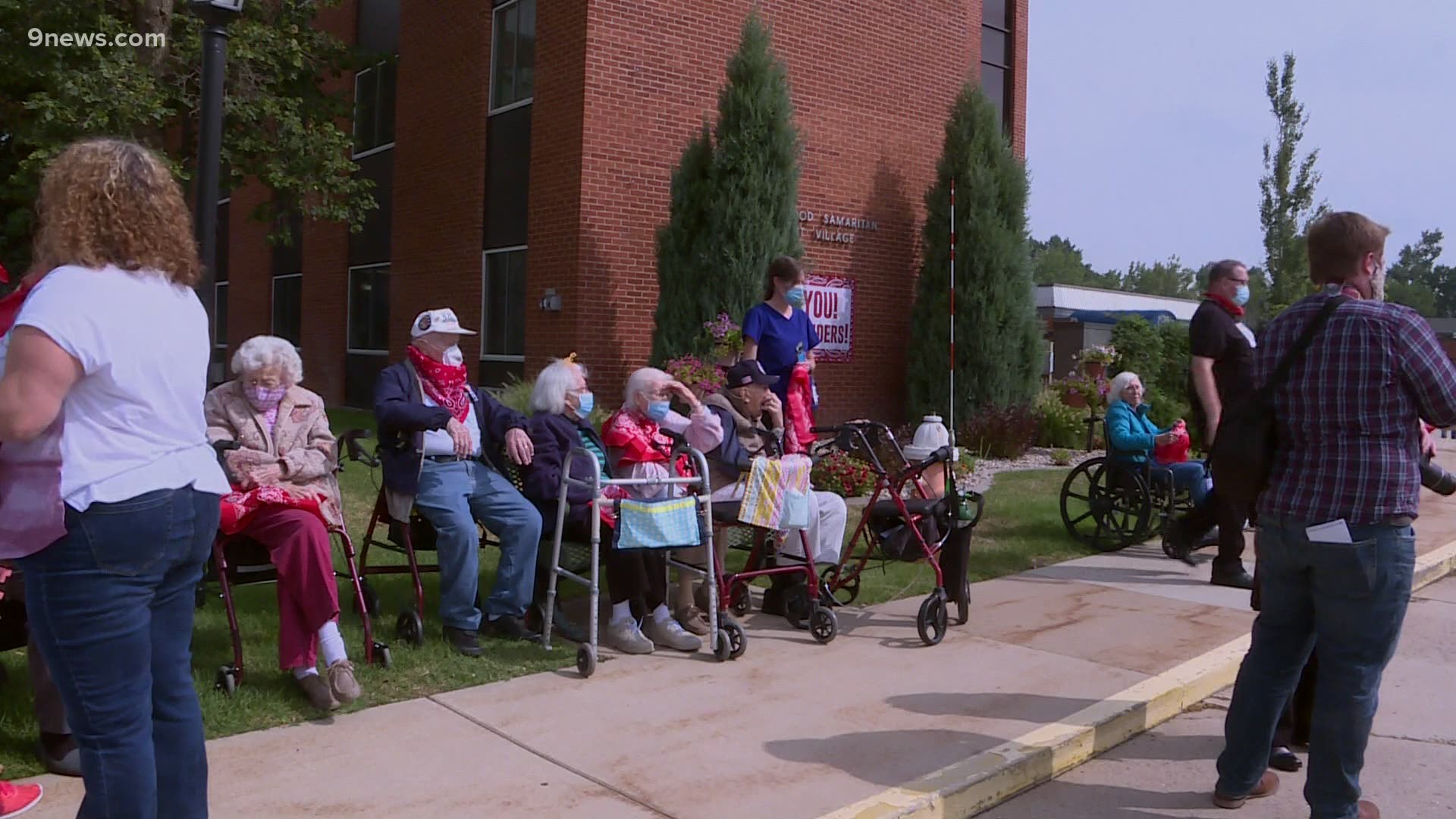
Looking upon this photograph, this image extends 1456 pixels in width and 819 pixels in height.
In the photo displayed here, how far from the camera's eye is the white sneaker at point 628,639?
576 cm

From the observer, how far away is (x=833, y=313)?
15.1 metres

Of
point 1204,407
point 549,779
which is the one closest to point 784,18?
point 1204,407

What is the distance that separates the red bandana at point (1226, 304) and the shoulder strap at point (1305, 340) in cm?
313

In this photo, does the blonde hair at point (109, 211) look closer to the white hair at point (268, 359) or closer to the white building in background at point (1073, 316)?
the white hair at point (268, 359)

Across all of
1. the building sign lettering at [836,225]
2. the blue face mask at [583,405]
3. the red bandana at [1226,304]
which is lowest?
the blue face mask at [583,405]

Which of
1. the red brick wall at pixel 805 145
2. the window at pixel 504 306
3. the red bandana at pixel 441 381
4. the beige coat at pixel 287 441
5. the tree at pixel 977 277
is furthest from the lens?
the tree at pixel 977 277

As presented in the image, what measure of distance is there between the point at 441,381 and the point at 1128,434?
5.48 m

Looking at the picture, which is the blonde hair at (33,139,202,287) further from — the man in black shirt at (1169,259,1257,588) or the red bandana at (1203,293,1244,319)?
the red bandana at (1203,293,1244,319)

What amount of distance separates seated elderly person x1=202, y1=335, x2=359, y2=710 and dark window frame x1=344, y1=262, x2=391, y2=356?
41.2ft

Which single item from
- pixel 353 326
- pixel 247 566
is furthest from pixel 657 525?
pixel 353 326

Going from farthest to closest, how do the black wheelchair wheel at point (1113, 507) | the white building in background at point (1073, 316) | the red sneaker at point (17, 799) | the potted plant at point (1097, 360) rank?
the white building in background at point (1073, 316) → the potted plant at point (1097, 360) → the black wheelchair wheel at point (1113, 507) → the red sneaker at point (17, 799)

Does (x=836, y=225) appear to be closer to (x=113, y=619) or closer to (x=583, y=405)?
(x=583, y=405)

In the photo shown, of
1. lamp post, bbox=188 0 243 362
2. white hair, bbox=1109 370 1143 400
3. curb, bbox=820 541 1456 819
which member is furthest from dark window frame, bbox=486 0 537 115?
curb, bbox=820 541 1456 819
